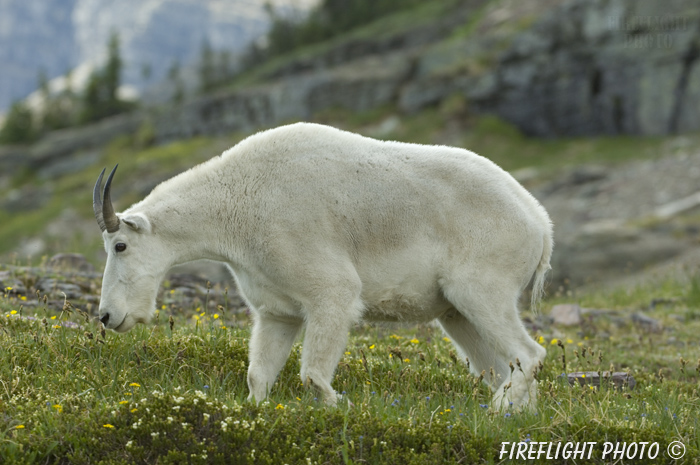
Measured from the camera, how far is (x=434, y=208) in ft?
22.0

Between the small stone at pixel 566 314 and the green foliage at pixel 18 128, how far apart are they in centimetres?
8130

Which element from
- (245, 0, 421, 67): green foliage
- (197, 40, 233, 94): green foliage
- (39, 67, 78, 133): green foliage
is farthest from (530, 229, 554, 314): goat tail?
(39, 67, 78, 133): green foliage

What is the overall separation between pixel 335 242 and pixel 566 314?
634 centimetres

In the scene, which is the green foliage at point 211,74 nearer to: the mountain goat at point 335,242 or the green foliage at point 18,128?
the green foliage at point 18,128

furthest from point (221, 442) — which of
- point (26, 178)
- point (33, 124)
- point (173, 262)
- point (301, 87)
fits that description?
point (33, 124)

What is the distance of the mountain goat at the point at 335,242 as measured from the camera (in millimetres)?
6320

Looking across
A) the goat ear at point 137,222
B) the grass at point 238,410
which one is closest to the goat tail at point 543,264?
the grass at point 238,410

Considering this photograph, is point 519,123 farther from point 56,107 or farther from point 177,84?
point 56,107

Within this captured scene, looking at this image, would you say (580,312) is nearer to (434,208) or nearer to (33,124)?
(434,208)

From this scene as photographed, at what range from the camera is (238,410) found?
525 cm

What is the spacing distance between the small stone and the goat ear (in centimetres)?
722

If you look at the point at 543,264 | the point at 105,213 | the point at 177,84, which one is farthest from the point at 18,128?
the point at 543,264

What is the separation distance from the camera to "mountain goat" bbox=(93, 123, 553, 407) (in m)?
6.32

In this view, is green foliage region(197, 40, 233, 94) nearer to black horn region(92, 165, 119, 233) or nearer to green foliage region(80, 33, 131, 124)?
green foliage region(80, 33, 131, 124)
